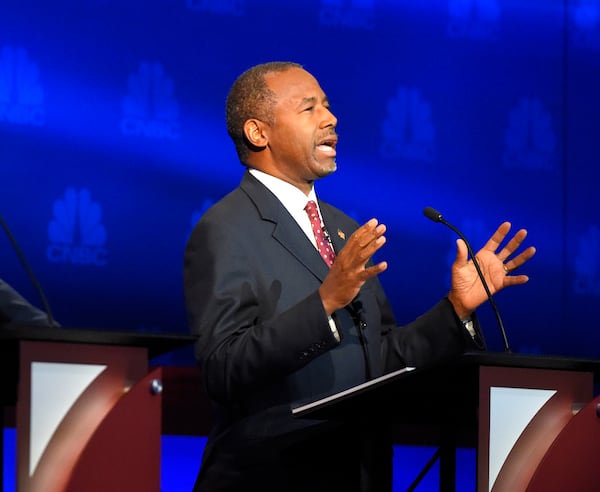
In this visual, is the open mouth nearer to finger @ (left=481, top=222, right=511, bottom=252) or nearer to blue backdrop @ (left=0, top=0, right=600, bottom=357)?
finger @ (left=481, top=222, right=511, bottom=252)

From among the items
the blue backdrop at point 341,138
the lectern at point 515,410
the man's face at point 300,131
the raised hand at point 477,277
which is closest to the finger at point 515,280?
the raised hand at point 477,277

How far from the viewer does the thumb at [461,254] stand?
244 cm

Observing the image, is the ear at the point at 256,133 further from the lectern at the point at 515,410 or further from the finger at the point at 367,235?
the lectern at the point at 515,410

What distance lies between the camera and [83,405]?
186 cm

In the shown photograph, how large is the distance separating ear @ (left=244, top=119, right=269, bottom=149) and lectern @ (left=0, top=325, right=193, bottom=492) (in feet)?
2.88

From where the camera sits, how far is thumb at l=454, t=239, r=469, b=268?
244 centimetres

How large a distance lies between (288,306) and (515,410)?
1.94ft

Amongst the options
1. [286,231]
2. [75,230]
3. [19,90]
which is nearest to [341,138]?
[75,230]

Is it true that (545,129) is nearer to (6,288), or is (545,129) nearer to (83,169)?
(83,169)

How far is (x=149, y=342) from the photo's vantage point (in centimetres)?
192

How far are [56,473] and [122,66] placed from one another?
7.78 feet

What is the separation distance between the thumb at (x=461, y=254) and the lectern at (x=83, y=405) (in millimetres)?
722

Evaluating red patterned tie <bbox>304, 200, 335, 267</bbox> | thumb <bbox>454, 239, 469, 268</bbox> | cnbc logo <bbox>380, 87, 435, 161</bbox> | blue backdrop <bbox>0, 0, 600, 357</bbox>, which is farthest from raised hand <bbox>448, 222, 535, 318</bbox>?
cnbc logo <bbox>380, 87, 435, 161</bbox>

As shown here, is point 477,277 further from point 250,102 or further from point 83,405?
point 83,405
